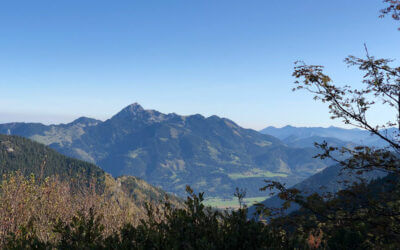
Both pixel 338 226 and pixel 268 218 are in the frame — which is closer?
pixel 338 226

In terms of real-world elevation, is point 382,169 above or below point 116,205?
above

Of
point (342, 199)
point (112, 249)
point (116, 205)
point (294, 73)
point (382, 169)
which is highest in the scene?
point (294, 73)

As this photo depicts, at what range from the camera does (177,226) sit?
557 centimetres

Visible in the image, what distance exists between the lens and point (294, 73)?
26.4 feet

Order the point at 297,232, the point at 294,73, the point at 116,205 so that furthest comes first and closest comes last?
1. the point at 116,205
2. the point at 294,73
3. the point at 297,232

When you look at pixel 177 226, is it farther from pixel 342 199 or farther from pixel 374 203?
pixel 374 203

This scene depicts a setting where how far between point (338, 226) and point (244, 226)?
7.68ft

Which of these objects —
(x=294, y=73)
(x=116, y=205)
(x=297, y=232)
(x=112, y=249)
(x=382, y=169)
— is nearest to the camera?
(x=112, y=249)

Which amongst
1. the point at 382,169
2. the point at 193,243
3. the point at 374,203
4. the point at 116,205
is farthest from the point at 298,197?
the point at 116,205

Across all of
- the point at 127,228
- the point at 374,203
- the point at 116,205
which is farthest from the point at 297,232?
the point at 116,205

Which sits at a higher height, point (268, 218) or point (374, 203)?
point (374, 203)

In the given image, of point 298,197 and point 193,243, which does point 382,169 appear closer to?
point 298,197

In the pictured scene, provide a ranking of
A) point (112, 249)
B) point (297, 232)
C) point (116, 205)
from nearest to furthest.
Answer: point (112, 249) < point (297, 232) < point (116, 205)

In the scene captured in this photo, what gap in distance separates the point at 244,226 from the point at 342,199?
2745 mm
